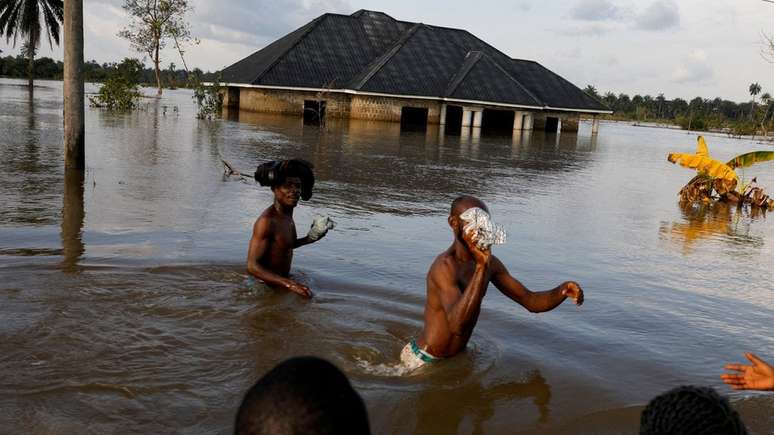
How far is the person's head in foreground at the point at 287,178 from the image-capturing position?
4.98 meters

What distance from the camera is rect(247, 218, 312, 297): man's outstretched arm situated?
15.8 feet

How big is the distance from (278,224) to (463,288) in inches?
74.9

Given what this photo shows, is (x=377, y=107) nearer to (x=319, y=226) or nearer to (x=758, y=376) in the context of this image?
(x=319, y=226)

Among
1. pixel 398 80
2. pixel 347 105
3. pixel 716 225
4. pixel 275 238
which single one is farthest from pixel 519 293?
pixel 347 105

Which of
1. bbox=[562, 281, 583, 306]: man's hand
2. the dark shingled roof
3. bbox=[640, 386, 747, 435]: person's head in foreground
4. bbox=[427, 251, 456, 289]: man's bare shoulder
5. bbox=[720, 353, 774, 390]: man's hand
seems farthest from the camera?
the dark shingled roof

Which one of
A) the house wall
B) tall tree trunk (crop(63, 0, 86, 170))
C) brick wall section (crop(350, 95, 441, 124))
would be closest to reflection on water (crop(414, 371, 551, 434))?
tall tree trunk (crop(63, 0, 86, 170))

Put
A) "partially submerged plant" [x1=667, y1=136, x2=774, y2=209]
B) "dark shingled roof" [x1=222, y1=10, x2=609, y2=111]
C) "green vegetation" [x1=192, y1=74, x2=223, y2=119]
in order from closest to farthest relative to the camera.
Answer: "partially submerged plant" [x1=667, y1=136, x2=774, y2=209]
"green vegetation" [x1=192, y1=74, x2=223, y2=119]
"dark shingled roof" [x1=222, y1=10, x2=609, y2=111]

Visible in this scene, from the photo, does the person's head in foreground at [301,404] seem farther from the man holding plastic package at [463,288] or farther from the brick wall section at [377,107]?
the brick wall section at [377,107]

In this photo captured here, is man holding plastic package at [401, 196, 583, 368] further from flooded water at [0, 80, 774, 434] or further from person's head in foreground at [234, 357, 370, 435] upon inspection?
person's head in foreground at [234, 357, 370, 435]

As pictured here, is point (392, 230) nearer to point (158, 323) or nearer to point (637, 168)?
point (158, 323)

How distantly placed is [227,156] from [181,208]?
613cm

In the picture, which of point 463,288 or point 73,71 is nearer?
point 463,288

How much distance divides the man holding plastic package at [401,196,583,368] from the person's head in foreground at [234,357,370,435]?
2.15 meters

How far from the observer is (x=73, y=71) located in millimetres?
9297
